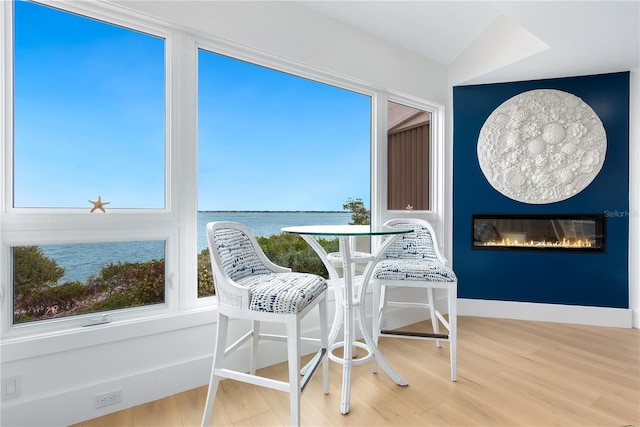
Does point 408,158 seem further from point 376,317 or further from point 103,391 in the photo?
point 103,391

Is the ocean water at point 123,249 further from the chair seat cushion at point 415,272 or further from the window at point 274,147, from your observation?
the chair seat cushion at point 415,272

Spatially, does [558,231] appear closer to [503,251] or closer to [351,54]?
[503,251]

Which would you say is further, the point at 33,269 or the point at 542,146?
the point at 542,146

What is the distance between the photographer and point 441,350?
8.32 feet

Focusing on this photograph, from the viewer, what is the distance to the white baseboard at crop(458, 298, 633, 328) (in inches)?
120

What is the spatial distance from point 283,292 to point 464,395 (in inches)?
48.6

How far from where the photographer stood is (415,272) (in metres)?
→ 2.09

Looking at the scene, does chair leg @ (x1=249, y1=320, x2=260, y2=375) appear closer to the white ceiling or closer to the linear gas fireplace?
the white ceiling

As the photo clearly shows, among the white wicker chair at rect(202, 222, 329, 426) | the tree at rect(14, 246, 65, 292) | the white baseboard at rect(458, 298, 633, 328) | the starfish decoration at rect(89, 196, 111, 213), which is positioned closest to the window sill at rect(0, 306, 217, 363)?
the tree at rect(14, 246, 65, 292)

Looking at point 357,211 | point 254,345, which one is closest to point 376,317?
point 254,345

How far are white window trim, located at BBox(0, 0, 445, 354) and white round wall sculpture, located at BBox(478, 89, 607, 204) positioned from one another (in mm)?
1926

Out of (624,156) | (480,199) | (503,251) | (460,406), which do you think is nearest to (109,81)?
(460,406)

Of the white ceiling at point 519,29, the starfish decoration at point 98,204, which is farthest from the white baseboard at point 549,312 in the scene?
the starfish decoration at point 98,204

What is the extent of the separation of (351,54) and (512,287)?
262 cm
